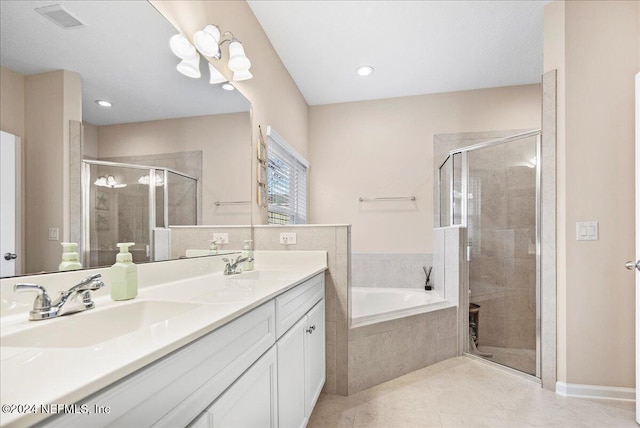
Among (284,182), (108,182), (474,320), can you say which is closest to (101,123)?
(108,182)

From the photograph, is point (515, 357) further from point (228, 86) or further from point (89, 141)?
point (89, 141)

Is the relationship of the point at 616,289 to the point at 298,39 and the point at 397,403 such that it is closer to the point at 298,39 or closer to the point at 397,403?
the point at 397,403

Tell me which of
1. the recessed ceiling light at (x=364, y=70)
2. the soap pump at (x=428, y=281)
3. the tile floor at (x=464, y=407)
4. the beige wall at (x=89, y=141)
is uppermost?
the recessed ceiling light at (x=364, y=70)

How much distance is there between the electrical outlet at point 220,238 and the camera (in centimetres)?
189

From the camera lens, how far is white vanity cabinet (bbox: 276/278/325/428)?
4.23ft

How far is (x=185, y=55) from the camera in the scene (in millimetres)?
1611

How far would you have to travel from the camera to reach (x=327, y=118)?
3.86 metres

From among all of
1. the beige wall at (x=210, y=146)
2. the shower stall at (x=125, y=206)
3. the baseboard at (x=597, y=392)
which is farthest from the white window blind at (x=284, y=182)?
the baseboard at (x=597, y=392)

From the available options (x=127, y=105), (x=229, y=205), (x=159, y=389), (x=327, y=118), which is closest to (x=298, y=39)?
(x=327, y=118)

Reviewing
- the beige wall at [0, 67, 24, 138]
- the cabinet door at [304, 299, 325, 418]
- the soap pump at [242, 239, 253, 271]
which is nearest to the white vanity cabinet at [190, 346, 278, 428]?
the cabinet door at [304, 299, 325, 418]

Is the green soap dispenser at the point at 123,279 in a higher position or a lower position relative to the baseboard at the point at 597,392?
higher

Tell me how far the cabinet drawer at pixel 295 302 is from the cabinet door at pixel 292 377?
0.04 meters

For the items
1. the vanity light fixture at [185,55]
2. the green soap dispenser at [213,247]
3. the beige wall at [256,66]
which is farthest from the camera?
the green soap dispenser at [213,247]

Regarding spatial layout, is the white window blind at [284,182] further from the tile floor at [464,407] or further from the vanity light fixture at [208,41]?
the tile floor at [464,407]
